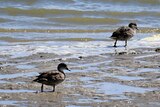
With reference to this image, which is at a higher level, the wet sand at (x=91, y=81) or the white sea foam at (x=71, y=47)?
the white sea foam at (x=71, y=47)

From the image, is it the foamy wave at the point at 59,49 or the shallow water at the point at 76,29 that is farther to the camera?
the foamy wave at the point at 59,49

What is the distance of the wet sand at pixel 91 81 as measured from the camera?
9.87m

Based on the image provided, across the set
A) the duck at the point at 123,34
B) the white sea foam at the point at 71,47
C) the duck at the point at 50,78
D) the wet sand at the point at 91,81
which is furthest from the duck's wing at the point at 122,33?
the duck at the point at 50,78

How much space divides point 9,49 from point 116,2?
14.1 meters

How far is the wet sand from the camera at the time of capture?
9.87 metres

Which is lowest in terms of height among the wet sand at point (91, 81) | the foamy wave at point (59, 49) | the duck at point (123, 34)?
the wet sand at point (91, 81)

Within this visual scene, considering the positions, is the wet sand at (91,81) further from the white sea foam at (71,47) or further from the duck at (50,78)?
the white sea foam at (71,47)

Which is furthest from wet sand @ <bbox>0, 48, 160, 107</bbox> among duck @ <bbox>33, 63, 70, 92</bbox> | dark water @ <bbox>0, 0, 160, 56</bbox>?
dark water @ <bbox>0, 0, 160, 56</bbox>

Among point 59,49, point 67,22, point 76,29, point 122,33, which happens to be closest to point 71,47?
point 59,49

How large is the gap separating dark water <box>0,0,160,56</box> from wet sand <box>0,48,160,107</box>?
120 cm

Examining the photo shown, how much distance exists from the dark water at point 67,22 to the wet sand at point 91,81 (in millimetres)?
1200

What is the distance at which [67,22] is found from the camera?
24188 millimetres

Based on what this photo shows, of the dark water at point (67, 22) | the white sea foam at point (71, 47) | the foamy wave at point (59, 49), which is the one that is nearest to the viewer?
the foamy wave at point (59, 49)

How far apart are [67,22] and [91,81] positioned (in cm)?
1274
